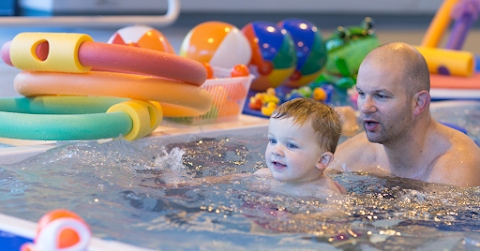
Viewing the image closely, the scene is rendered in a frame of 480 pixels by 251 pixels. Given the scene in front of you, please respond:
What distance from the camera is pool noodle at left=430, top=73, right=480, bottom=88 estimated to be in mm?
4488

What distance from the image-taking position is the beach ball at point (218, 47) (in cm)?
363

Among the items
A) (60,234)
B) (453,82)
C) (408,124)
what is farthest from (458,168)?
(453,82)

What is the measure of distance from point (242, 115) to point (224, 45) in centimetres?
55

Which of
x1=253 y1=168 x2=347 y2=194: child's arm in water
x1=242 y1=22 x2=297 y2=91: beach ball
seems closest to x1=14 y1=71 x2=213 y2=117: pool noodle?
x1=253 y1=168 x2=347 y2=194: child's arm in water

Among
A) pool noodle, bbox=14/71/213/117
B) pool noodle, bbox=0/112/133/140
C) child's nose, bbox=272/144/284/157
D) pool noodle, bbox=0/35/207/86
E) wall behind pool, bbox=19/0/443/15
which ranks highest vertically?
wall behind pool, bbox=19/0/443/15

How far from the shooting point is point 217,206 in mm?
1669

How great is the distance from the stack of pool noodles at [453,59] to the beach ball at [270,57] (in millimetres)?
1255

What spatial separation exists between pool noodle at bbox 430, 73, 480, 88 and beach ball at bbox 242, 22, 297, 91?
1.34m

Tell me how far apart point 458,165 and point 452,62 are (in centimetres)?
325

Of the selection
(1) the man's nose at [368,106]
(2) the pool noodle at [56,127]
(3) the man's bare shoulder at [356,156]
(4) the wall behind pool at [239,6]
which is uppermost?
(4) the wall behind pool at [239,6]

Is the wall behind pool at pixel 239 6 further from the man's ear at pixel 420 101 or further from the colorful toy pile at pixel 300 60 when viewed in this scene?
the man's ear at pixel 420 101

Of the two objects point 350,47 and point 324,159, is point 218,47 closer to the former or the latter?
point 350,47

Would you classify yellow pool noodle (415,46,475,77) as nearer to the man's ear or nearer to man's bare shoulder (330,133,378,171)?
man's bare shoulder (330,133,378,171)

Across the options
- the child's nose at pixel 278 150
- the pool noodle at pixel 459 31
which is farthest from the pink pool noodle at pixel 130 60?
the pool noodle at pixel 459 31
